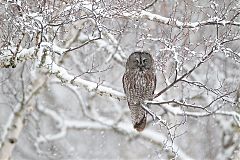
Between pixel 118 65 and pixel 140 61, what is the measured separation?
449cm

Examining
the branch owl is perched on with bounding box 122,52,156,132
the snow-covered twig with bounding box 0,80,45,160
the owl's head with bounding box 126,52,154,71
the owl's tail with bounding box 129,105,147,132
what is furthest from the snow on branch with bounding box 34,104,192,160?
the owl's head with bounding box 126,52,154,71

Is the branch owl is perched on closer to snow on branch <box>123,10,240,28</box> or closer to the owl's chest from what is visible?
the owl's chest

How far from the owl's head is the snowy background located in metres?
0.12

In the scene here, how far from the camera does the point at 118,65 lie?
1295 centimetres

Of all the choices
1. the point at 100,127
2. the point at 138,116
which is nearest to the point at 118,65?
the point at 100,127

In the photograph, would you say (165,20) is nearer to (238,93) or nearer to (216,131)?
(238,93)

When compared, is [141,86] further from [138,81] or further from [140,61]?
[140,61]

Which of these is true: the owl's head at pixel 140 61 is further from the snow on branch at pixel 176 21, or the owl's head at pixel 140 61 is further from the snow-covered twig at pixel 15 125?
the snow-covered twig at pixel 15 125

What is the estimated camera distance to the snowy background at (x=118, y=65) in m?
7.51

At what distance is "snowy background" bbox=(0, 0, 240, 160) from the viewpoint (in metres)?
7.51

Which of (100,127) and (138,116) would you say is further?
(100,127)

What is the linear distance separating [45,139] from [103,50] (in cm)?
246

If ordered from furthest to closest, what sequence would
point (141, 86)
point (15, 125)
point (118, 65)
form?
point (118, 65)
point (15, 125)
point (141, 86)

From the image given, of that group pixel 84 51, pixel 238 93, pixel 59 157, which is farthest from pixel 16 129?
pixel 238 93
